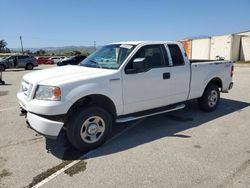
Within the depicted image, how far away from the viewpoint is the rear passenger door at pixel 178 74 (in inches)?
209

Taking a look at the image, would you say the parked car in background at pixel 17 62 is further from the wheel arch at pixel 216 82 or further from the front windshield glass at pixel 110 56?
the wheel arch at pixel 216 82

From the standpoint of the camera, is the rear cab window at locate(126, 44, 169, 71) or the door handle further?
the door handle

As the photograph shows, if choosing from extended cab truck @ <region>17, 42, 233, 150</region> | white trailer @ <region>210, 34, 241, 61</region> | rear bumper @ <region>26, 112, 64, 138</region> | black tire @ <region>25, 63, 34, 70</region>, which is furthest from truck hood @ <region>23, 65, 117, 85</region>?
white trailer @ <region>210, 34, 241, 61</region>

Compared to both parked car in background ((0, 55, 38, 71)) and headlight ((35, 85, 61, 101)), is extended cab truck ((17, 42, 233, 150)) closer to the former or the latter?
headlight ((35, 85, 61, 101))

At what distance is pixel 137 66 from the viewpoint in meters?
4.41

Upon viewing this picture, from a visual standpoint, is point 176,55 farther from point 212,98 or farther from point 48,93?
point 48,93

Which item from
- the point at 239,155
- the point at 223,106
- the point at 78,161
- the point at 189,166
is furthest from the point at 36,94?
the point at 223,106

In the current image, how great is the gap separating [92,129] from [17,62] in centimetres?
2351

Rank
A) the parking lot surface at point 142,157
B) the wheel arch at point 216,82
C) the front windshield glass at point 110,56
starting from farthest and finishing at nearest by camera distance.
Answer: the wheel arch at point 216,82 → the front windshield glass at point 110,56 → the parking lot surface at point 142,157

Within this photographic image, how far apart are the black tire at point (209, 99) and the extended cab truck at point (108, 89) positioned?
403 millimetres

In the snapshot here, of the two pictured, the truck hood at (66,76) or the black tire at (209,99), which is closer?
the truck hood at (66,76)

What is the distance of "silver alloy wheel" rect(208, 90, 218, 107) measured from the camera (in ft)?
21.2

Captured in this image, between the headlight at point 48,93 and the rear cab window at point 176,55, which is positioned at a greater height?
the rear cab window at point 176,55

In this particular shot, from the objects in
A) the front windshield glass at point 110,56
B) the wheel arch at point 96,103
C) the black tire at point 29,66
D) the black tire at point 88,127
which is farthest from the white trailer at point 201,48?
the black tire at point 88,127
